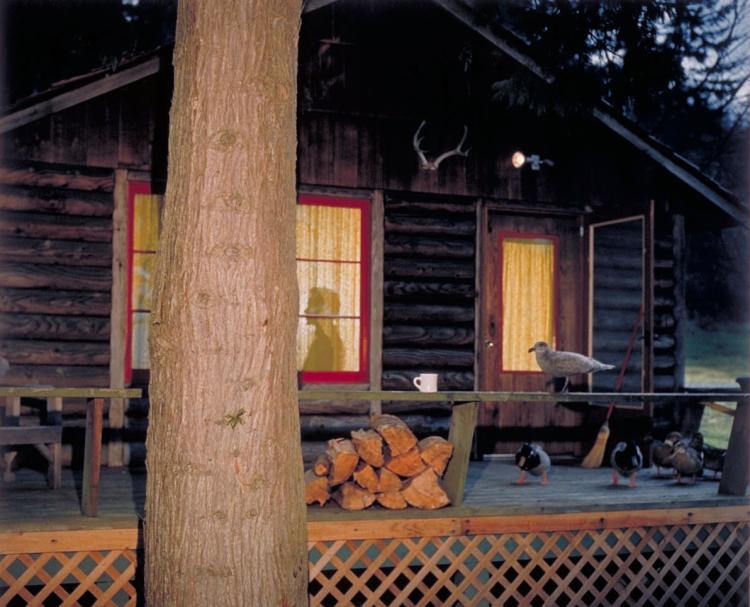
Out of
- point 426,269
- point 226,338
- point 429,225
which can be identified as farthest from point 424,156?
point 226,338

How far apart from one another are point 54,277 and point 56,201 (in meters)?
0.65

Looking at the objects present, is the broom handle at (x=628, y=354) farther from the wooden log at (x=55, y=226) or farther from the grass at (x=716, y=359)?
the grass at (x=716, y=359)

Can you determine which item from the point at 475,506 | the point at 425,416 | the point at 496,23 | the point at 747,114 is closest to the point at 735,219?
the point at 496,23

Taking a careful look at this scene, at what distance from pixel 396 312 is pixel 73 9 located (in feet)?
28.3

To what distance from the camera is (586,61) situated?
8.70 m

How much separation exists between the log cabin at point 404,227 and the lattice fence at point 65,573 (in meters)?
2.93

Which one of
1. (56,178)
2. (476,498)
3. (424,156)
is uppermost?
(424,156)

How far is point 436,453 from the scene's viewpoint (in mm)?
5883

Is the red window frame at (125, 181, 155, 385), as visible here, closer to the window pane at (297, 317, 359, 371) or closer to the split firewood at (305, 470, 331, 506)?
the window pane at (297, 317, 359, 371)

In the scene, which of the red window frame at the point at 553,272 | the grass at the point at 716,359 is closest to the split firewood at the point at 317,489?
the red window frame at the point at 553,272

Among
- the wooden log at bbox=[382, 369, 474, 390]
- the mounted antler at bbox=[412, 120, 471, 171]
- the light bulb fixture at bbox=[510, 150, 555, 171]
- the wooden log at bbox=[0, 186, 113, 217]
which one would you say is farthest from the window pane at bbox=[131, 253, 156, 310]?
the light bulb fixture at bbox=[510, 150, 555, 171]

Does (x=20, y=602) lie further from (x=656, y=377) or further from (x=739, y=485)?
(x=656, y=377)

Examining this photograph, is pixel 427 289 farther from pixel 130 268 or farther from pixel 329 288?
pixel 130 268

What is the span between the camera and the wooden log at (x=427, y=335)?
915 centimetres
